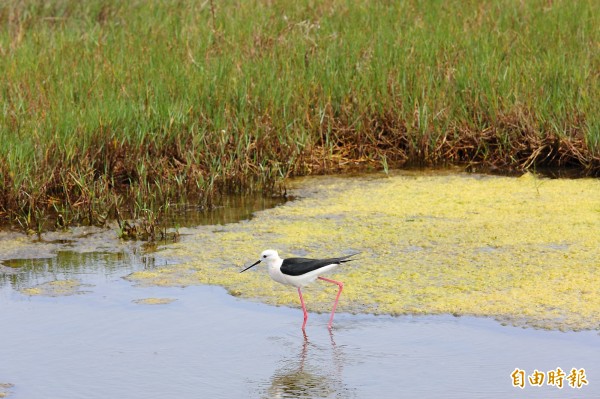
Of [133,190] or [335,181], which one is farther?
[335,181]

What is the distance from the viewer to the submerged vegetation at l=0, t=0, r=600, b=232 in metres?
7.58

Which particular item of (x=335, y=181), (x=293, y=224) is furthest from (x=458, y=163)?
(x=293, y=224)

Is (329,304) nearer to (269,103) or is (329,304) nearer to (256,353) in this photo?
(256,353)

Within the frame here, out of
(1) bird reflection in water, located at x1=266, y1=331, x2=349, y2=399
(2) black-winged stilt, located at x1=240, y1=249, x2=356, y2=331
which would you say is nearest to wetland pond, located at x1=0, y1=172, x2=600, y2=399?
(1) bird reflection in water, located at x1=266, y1=331, x2=349, y2=399

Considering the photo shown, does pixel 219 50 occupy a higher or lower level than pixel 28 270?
higher

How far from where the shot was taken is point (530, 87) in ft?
28.7

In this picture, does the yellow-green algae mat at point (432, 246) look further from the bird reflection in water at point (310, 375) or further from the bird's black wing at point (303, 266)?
the bird reflection in water at point (310, 375)

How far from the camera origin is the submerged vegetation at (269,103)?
7.58m

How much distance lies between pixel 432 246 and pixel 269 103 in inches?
99.6

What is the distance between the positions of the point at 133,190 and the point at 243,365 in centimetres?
285

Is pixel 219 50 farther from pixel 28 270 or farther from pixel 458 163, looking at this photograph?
pixel 28 270

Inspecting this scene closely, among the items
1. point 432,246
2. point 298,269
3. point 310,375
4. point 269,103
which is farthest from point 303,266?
point 269,103

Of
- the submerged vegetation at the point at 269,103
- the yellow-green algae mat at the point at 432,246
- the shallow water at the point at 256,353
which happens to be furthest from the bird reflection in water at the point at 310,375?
the submerged vegetation at the point at 269,103

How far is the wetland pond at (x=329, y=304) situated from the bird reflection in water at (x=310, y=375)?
1cm
